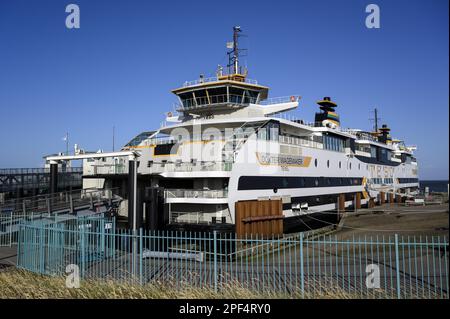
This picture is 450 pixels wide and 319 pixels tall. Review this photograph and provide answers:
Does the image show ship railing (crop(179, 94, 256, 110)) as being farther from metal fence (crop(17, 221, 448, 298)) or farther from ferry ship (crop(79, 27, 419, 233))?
metal fence (crop(17, 221, 448, 298))

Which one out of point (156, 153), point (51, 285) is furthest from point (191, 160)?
point (51, 285)

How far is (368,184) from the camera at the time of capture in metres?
38.8

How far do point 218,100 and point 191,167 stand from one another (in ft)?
24.1

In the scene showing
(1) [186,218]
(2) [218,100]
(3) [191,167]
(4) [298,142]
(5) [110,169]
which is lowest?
(1) [186,218]

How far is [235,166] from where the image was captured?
762 inches

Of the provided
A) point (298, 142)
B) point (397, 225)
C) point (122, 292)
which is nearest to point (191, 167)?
point (298, 142)

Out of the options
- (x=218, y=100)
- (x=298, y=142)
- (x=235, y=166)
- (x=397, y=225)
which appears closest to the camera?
(x=235, y=166)

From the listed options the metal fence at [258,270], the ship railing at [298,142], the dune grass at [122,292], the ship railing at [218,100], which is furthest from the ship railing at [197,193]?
the dune grass at [122,292]

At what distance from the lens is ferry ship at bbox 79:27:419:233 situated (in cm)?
1944

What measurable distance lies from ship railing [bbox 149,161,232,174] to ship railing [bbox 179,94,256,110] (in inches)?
234

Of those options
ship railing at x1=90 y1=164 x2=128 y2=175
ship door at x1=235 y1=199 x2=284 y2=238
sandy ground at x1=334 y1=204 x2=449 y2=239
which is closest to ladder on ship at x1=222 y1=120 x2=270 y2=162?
ship door at x1=235 y1=199 x2=284 y2=238

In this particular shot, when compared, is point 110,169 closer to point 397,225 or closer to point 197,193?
point 197,193

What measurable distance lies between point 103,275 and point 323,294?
6427mm
